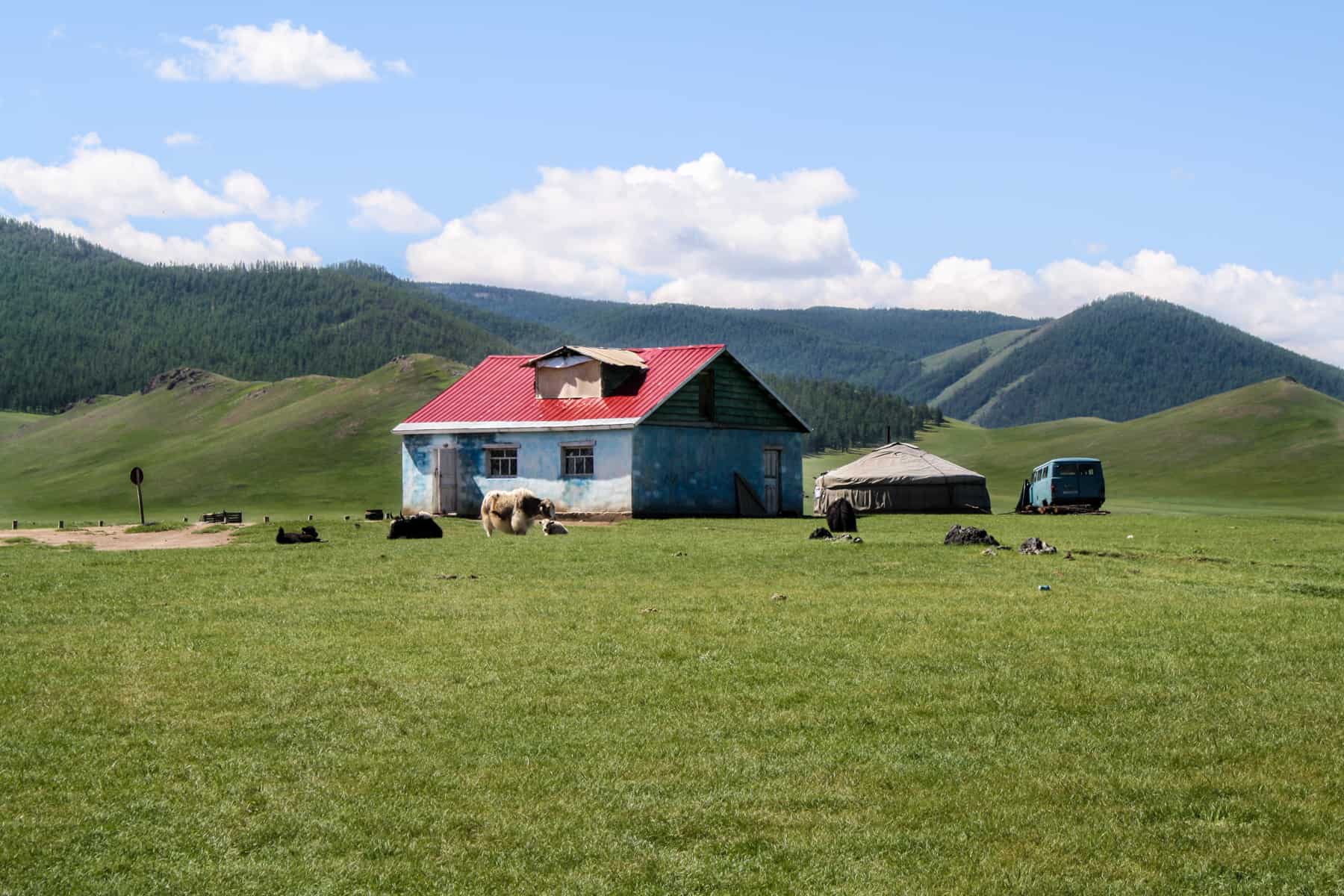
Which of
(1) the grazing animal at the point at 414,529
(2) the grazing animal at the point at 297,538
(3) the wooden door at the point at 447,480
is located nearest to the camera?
(2) the grazing animal at the point at 297,538

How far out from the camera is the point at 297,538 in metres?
28.2

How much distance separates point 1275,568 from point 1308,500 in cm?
5799

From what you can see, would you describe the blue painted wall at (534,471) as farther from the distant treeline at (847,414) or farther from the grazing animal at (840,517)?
the distant treeline at (847,414)

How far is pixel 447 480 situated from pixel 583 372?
6467mm

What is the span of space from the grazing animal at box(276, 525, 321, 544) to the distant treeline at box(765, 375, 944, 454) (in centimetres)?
12959

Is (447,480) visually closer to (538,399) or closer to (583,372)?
(538,399)

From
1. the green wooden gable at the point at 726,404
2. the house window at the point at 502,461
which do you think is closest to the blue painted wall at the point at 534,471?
the house window at the point at 502,461

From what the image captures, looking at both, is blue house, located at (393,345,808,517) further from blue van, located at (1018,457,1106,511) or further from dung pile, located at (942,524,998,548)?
dung pile, located at (942,524,998,548)

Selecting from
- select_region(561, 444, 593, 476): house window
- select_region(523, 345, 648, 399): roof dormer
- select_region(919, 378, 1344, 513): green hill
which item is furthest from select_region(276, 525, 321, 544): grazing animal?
select_region(919, 378, 1344, 513): green hill

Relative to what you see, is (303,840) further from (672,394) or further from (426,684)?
(672,394)

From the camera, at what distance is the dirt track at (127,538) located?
28.8 m

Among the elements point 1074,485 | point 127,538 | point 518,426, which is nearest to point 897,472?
point 1074,485

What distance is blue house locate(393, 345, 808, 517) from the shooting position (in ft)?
141

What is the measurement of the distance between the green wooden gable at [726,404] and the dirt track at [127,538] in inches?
607
